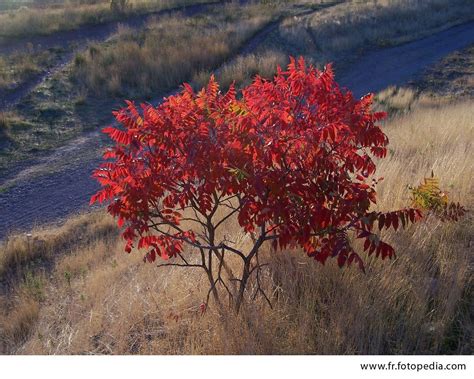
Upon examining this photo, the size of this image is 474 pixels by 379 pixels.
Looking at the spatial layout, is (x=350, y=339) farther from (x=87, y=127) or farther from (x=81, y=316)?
(x=87, y=127)

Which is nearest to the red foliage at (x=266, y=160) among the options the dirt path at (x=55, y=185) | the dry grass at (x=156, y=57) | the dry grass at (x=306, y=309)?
the dry grass at (x=306, y=309)

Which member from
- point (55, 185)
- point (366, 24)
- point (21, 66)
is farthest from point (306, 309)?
point (366, 24)

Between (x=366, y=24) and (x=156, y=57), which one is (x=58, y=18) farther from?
(x=366, y=24)

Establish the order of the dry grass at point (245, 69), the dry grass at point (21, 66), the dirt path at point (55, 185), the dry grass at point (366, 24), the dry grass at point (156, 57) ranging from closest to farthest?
the dirt path at point (55, 185) < the dry grass at point (21, 66) < the dry grass at point (156, 57) < the dry grass at point (245, 69) < the dry grass at point (366, 24)

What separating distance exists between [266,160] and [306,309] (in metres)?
1.09

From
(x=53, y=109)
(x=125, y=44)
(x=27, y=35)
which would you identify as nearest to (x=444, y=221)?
(x=53, y=109)

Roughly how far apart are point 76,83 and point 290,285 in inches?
440

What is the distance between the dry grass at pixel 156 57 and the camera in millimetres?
13734

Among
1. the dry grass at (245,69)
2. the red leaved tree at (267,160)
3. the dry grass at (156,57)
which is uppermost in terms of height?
the red leaved tree at (267,160)

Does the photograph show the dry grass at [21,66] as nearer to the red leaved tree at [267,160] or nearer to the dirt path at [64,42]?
the dirt path at [64,42]

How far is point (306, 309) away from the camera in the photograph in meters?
3.67

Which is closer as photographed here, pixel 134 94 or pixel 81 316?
pixel 81 316

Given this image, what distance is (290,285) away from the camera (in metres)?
3.94

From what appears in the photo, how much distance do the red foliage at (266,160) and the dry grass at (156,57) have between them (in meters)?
10.3
